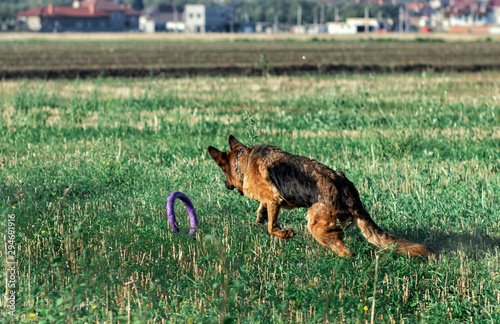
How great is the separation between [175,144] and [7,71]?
22.6 m

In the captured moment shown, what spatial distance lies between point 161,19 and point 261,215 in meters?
127

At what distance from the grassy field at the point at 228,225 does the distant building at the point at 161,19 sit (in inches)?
4436

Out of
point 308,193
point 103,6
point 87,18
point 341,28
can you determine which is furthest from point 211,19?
point 308,193

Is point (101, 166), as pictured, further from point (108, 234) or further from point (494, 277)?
point (494, 277)

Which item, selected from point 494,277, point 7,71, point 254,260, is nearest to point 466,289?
point 494,277

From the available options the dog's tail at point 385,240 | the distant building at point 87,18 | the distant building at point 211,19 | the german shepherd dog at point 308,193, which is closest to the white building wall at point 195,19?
the distant building at point 211,19

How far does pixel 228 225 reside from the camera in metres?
6.42

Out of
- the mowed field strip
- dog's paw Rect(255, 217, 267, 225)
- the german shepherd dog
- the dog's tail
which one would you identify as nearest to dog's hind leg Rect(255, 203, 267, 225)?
dog's paw Rect(255, 217, 267, 225)

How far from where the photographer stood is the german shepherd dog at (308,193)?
518 centimetres

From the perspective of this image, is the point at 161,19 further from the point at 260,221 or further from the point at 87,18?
the point at 260,221

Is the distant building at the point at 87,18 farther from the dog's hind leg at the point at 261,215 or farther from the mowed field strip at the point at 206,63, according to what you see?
the dog's hind leg at the point at 261,215

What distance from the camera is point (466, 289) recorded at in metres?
4.79

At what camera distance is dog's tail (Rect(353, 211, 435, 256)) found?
16.2ft

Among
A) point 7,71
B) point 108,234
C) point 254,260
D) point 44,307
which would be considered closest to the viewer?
point 44,307
